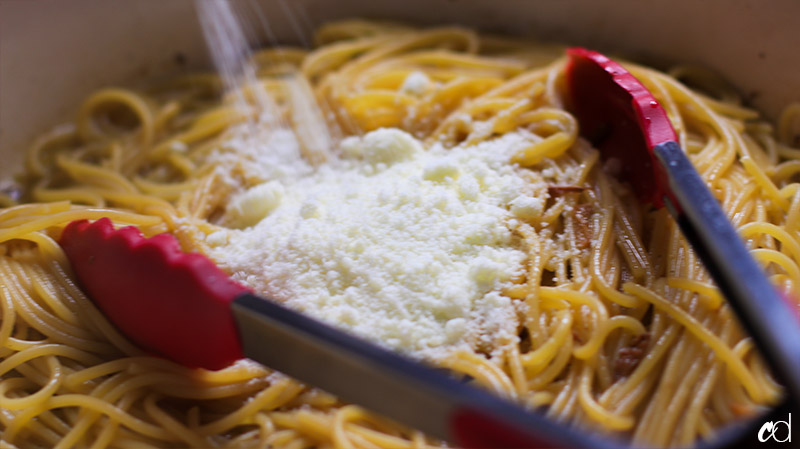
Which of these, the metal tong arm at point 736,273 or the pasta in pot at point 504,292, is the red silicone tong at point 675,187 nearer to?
the metal tong arm at point 736,273

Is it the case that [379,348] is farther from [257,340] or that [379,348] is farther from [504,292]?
[504,292]

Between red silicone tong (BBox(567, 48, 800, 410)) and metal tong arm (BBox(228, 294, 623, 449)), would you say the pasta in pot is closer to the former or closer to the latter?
red silicone tong (BBox(567, 48, 800, 410))

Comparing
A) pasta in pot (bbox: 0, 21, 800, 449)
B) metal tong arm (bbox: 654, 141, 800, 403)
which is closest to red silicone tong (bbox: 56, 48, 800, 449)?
metal tong arm (bbox: 654, 141, 800, 403)

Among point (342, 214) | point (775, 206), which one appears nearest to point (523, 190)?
point (342, 214)

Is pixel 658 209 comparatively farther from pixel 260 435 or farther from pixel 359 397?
pixel 260 435

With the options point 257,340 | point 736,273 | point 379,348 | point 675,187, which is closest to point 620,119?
point 675,187
